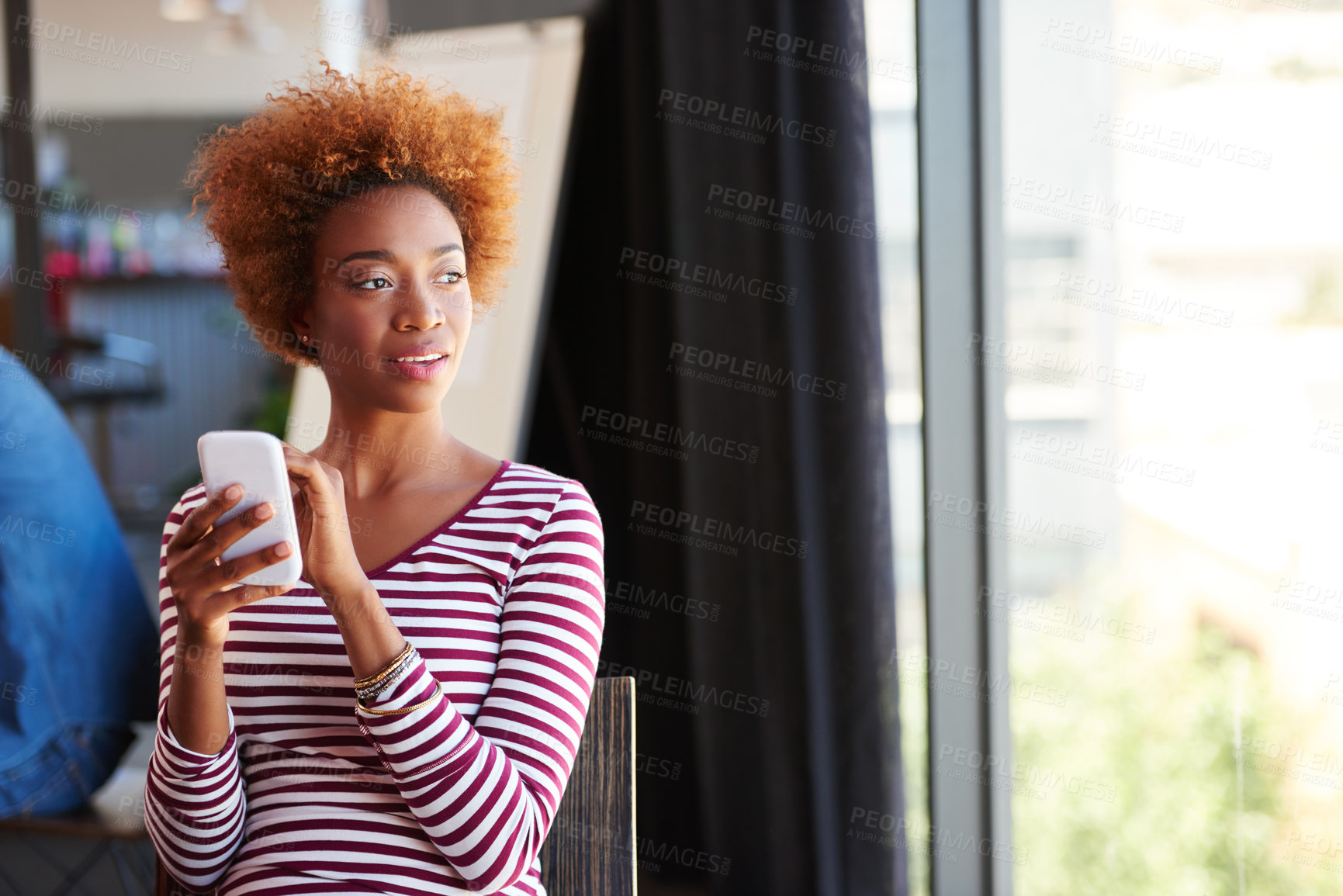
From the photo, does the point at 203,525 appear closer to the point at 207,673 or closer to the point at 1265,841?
the point at 207,673

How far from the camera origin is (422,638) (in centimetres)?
100

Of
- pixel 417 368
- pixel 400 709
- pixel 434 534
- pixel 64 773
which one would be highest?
pixel 417 368

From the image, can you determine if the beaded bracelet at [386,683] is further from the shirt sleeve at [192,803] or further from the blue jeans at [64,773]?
the blue jeans at [64,773]

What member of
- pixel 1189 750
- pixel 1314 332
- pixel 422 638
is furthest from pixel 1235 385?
pixel 422 638

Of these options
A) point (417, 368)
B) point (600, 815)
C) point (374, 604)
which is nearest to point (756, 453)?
point (600, 815)

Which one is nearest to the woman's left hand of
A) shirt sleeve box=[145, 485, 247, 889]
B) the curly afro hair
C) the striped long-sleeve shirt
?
the striped long-sleeve shirt

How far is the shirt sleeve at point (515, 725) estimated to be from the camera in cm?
89

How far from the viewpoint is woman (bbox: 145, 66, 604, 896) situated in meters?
0.89

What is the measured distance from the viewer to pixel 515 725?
0.96 metres

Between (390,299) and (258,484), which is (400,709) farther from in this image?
(390,299)

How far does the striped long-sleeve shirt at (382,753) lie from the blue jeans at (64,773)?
0.75m

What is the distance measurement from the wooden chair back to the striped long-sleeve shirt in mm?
107

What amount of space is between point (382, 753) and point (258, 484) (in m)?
0.27

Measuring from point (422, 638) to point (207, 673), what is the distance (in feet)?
0.64
